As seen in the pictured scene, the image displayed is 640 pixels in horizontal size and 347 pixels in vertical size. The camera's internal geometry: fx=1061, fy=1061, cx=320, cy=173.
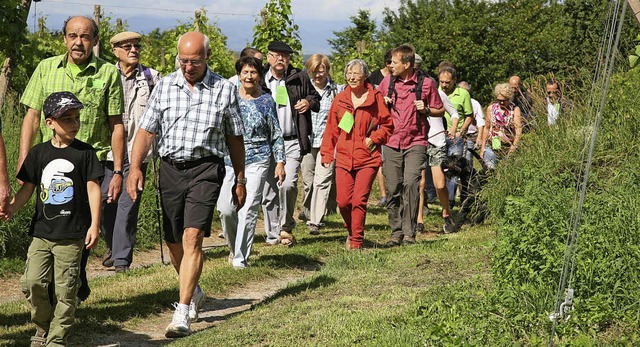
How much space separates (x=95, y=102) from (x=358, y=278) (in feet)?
9.24

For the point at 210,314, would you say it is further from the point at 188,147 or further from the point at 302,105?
the point at 302,105

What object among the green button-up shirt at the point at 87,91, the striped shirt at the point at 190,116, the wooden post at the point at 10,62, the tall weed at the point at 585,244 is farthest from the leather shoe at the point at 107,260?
the tall weed at the point at 585,244

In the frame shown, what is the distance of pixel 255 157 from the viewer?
35.4 feet

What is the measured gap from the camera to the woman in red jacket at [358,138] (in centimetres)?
1159

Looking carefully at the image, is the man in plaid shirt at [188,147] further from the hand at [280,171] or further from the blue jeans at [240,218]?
the hand at [280,171]

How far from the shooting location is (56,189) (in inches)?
265

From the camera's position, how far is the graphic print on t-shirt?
672 centimetres

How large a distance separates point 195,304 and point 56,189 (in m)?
2.00

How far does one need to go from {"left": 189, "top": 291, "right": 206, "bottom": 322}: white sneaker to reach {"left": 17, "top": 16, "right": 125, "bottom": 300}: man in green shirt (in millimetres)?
806

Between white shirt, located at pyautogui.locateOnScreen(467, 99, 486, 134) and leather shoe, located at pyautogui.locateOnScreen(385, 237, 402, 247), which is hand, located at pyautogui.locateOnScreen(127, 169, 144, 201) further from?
white shirt, located at pyautogui.locateOnScreen(467, 99, 486, 134)

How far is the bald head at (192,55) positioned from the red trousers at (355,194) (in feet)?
13.2

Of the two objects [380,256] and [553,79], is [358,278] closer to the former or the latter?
[380,256]

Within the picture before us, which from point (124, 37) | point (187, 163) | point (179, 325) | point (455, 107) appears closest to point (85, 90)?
point (187, 163)

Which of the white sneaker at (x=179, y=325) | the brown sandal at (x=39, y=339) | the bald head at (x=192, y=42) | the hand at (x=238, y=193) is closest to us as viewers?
the brown sandal at (x=39, y=339)
